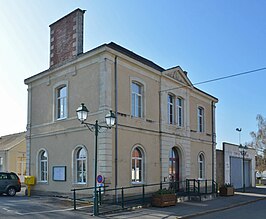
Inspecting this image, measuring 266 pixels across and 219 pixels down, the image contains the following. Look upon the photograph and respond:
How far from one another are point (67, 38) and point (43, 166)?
7.57m

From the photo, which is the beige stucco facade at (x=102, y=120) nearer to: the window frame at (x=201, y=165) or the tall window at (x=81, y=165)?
the tall window at (x=81, y=165)

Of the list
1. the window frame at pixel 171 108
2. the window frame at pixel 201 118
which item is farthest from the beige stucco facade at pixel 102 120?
the window frame at pixel 201 118

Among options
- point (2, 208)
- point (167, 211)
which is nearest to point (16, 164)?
point (2, 208)

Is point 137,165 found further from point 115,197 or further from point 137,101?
point 137,101

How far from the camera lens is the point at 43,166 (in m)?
21.6

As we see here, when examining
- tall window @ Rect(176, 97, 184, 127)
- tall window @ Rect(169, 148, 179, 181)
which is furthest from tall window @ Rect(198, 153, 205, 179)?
tall window @ Rect(176, 97, 184, 127)

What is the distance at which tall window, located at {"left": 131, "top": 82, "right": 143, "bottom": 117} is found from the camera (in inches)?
781

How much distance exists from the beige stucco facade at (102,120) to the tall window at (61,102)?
9.2 inches

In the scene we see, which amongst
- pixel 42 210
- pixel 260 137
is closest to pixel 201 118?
pixel 42 210

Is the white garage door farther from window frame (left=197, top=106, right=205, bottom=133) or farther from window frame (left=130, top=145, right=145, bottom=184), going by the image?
window frame (left=130, top=145, right=145, bottom=184)

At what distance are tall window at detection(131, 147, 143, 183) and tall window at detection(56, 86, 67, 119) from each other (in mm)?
4450

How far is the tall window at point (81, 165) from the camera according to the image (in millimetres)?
18344

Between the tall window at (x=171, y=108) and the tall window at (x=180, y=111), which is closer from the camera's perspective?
Answer: the tall window at (x=171, y=108)

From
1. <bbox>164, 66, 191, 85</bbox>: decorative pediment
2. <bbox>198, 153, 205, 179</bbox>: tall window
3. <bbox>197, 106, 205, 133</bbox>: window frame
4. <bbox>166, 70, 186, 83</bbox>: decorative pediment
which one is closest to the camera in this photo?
<bbox>164, 66, 191, 85</bbox>: decorative pediment
